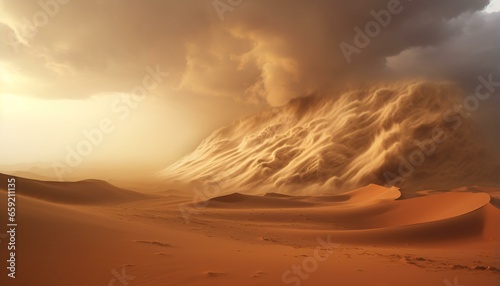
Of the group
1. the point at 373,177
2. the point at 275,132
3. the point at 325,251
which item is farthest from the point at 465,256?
A: the point at 275,132

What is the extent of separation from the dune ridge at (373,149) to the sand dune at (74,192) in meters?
19.1

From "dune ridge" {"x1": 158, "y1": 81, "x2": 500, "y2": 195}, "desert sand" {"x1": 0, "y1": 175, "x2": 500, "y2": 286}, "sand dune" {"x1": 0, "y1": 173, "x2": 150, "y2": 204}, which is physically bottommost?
"desert sand" {"x1": 0, "y1": 175, "x2": 500, "y2": 286}

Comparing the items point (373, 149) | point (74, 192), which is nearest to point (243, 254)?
point (74, 192)

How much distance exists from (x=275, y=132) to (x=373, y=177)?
2605cm

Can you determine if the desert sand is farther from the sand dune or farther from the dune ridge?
the dune ridge

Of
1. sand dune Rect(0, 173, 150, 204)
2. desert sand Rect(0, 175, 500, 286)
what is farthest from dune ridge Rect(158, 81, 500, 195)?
desert sand Rect(0, 175, 500, 286)

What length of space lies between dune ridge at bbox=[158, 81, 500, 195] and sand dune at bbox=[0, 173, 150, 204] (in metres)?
19.1

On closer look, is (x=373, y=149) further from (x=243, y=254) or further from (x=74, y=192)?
(x=243, y=254)

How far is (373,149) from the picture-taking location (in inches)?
1510

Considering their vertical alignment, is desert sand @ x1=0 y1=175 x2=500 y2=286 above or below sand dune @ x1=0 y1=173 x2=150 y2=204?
below

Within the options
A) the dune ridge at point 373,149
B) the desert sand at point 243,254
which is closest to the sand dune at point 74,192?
the desert sand at point 243,254

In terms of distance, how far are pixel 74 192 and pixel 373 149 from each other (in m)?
31.7

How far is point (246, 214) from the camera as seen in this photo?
55.1ft

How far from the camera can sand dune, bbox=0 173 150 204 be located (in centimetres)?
1681
